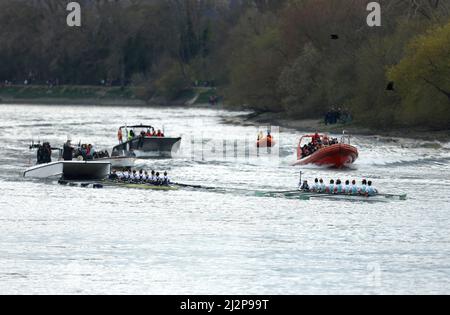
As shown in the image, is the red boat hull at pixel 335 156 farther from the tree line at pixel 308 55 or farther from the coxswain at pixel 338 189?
the tree line at pixel 308 55

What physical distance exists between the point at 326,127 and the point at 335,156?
38445 mm

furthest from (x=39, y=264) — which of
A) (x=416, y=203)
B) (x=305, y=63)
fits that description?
(x=305, y=63)

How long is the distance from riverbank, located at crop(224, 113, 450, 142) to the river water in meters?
22.4

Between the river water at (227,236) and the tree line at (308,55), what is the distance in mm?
24220

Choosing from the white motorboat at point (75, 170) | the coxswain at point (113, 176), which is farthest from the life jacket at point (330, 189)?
the white motorboat at point (75, 170)

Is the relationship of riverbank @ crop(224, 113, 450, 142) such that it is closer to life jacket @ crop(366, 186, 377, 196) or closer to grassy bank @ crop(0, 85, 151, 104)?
life jacket @ crop(366, 186, 377, 196)

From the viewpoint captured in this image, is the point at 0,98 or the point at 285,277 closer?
the point at 285,277

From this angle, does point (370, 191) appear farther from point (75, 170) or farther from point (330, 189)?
point (75, 170)

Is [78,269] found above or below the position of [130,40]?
below

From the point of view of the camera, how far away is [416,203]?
51719 mm

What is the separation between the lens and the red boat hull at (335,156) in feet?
222

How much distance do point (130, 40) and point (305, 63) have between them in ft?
257
